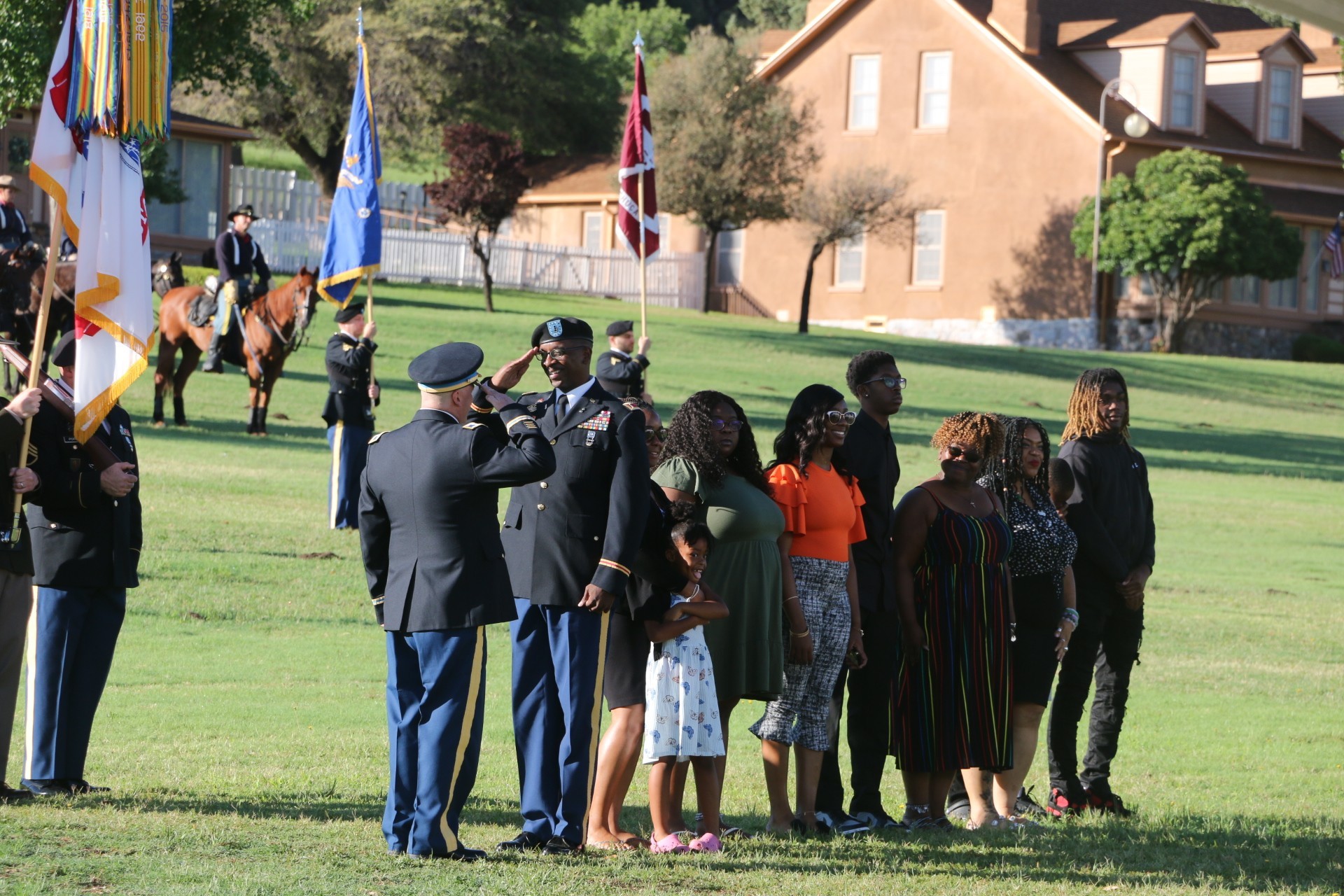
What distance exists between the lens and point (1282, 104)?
47375 mm

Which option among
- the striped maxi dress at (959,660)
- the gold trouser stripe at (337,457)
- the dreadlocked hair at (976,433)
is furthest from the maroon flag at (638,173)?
the striped maxi dress at (959,660)

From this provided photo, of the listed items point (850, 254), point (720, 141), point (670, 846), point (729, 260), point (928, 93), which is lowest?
point (670, 846)

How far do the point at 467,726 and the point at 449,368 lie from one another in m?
1.38

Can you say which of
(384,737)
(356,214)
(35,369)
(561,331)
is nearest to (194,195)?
(356,214)

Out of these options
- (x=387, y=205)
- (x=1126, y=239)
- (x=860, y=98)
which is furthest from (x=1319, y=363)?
(x=387, y=205)

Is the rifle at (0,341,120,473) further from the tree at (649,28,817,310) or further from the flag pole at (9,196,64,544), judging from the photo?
the tree at (649,28,817,310)

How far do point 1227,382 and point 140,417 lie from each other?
23866mm

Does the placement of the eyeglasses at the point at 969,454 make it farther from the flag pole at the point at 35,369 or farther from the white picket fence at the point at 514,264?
the white picket fence at the point at 514,264

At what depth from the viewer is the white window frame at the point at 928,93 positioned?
46969mm

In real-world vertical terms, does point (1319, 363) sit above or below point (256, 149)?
below

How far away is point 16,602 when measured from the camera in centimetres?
734

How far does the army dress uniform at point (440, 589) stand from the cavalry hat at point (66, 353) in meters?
1.74

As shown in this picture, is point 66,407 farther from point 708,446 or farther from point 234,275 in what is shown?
point 234,275

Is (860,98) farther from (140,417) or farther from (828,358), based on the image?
(140,417)
